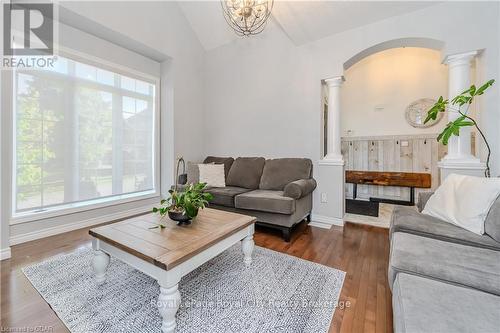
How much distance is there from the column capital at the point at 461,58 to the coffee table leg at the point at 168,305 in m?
3.48

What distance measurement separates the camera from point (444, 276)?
1069 millimetres

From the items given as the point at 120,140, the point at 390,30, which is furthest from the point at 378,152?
the point at 120,140

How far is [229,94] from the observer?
4.08m

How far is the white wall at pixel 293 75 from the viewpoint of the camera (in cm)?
232

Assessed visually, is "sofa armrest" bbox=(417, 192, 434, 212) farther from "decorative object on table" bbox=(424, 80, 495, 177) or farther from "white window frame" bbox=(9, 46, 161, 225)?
"white window frame" bbox=(9, 46, 161, 225)

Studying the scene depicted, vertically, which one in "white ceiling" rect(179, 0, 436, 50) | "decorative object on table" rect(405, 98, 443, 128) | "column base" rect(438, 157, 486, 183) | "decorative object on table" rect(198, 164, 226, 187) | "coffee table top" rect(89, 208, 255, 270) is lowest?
"coffee table top" rect(89, 208, 255, 270)

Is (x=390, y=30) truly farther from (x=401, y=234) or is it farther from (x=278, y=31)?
(x=401, y=234)

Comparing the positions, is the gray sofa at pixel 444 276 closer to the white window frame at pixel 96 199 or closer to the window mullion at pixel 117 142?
the white window frame at pixel 96 199

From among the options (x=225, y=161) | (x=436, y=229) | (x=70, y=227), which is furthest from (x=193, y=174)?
(x=436, y=229)

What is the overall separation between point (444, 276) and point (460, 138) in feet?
6.82

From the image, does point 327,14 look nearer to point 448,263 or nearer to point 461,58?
point 461,58

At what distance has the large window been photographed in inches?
97.3

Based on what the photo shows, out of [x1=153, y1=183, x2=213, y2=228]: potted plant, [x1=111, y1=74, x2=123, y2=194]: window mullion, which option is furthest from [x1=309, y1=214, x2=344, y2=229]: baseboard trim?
[x1=111, y1=74, x2=123, y2=194]: window mullion

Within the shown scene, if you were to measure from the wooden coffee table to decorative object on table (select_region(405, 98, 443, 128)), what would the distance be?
4293mm
